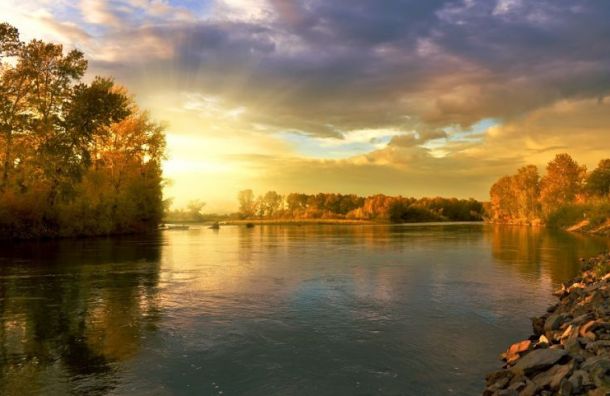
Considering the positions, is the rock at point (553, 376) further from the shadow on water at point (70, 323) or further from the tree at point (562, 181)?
the tree at point (562, 181)

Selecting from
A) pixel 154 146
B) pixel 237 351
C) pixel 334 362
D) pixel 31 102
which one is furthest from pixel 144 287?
pixel 154 146

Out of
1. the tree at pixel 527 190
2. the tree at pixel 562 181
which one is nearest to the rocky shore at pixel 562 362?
the tree at pixel 562 181

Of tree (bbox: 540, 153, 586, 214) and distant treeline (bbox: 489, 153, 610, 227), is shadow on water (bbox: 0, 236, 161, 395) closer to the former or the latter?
distant treeline (bbox: 489, 153, 610, 227)

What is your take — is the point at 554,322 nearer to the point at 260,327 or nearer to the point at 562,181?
the point at 260,327

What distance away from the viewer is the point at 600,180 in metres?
142

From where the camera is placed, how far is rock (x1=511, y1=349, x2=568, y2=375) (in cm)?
1162

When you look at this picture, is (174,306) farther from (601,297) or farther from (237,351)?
(601,297)

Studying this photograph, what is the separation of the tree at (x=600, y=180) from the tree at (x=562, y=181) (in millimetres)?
13328

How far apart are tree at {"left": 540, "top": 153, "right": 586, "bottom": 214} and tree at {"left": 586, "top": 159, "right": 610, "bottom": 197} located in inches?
525

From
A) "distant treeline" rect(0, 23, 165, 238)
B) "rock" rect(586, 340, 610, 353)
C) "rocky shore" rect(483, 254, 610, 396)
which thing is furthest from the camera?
"distant treeline" rect(0, 23, 165, 238)

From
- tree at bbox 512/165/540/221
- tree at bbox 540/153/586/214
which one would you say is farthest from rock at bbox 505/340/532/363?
tree at bbox 512/165/540/221

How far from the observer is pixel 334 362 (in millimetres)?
Answer: 14188

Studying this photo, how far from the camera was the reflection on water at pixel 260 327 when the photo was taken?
1264 centimetres

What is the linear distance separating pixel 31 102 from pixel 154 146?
2917 cm
